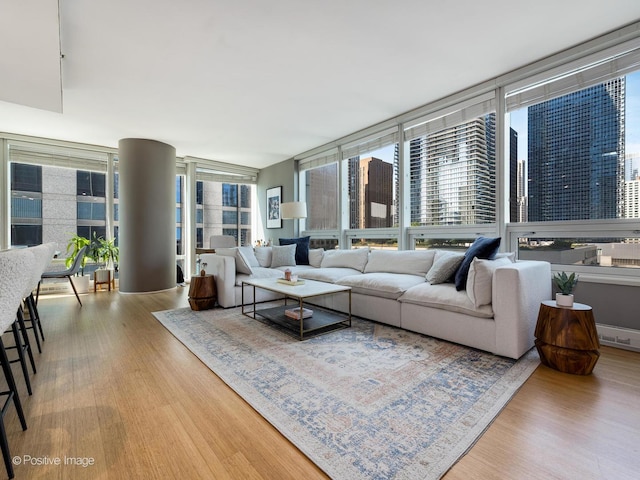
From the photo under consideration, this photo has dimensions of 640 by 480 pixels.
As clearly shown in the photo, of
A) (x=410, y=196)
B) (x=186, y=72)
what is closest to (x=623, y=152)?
(x=410, y=196)

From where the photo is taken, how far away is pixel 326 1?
213 cm

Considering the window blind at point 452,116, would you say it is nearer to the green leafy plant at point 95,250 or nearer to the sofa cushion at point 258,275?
the sofa cushion at point 258,275

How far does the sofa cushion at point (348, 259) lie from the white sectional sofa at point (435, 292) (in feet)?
0.05

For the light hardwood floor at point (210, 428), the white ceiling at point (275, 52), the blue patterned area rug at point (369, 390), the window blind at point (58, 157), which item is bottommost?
the light hardwood floor at point (210, 428)

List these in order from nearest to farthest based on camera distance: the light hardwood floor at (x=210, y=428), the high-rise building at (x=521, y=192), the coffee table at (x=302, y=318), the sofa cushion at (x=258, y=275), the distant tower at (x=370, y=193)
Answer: the light hardwood floor at (x=210, y=428) < the coffee table at (x=302, y=318) < the high-rise building at (x=521, y=192) < the sofa cushion at (x=258, y=275) < the distant tower at (x=370, y=193)

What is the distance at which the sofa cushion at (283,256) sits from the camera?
4730 millimetres

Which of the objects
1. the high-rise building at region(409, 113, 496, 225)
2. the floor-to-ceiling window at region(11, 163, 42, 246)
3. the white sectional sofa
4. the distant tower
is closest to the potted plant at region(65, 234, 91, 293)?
the floor-to-ceiling window at region(11, 163, 42, 246)

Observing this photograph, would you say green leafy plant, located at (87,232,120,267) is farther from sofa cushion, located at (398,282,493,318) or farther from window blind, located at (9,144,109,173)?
sofa cushion, located at (398,282,493,318)

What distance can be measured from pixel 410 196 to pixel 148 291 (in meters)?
4.60

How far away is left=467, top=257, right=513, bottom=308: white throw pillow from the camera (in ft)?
7.60

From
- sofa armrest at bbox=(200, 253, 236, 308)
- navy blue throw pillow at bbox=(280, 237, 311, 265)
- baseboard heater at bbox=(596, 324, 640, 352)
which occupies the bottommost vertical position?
baseboard heater at bbox=(596, 324, 640, 352)

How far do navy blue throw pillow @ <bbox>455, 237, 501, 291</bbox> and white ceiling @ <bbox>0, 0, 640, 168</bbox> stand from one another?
1778mm

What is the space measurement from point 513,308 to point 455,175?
211 centimetres

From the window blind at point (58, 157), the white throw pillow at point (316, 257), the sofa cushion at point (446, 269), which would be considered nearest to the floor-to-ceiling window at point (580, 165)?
the sofa cushion at point (446, 269)
